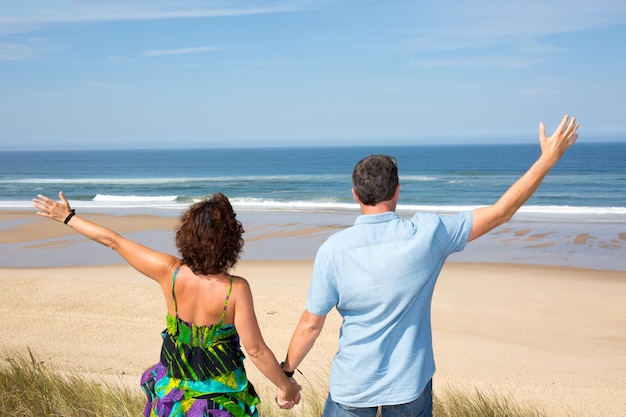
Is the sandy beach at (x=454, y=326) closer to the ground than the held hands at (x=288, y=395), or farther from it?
closer to the ground

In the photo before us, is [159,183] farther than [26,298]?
Yes

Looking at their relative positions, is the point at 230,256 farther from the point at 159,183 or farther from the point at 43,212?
the point at 159,183

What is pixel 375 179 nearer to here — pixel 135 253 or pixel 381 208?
pixel 381 208

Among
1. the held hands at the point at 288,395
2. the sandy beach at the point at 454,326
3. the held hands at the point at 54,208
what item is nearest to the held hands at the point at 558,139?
the held hands at the point at 288,395

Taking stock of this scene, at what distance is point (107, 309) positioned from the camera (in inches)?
413

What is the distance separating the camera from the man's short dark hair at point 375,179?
2.83m

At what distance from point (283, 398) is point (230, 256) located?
78cm

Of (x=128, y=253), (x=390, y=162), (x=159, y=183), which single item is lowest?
(x=159, y=183)

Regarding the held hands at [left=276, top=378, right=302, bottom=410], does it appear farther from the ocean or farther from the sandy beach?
the ocean

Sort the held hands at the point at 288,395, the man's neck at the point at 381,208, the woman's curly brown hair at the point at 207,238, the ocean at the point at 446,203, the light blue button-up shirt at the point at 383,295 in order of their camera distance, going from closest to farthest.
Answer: the light blue button-up shirt at the point at 383,295
the man's neck at the point at 381,208
the woman's curly brown hair at the point at 207,238
the held hands at the point at 288,395
the ocean at the point at 446,203

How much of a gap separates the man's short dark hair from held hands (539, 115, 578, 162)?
765 mm

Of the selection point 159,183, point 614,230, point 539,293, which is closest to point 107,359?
point 539,293

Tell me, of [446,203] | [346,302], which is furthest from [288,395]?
[446,203]

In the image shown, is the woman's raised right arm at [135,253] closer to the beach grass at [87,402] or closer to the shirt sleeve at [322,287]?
the shirt sleeve at [322,287]
